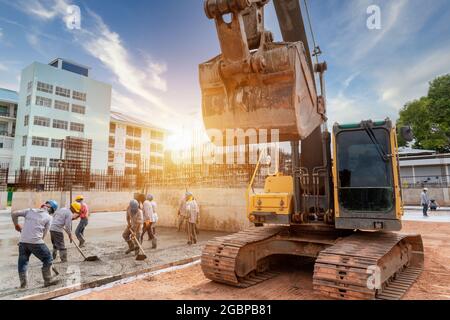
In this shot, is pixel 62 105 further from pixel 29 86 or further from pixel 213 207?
pixel 213 207

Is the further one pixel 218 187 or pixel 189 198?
pixel 218 187

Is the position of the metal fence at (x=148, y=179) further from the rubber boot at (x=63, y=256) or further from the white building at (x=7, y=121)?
the white building at (x=7, y=121)

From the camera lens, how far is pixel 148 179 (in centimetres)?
1630

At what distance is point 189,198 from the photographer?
35.9 feet

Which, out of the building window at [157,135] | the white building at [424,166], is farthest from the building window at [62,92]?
the white building at [424,166]

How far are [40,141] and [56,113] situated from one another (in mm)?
4434

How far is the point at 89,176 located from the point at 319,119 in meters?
22.9

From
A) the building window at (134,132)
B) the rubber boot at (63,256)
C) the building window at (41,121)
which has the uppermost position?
the building window at (134,132)

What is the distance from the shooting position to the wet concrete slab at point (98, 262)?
5590 mm

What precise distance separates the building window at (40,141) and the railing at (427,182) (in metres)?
44.9

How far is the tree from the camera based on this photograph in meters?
38.1

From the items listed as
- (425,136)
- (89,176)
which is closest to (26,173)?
(89,176)

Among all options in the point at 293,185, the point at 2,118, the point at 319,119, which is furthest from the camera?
the point at 2,118
